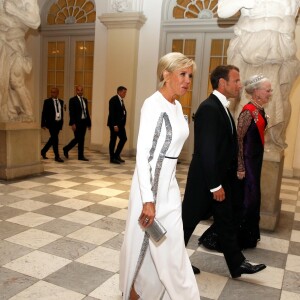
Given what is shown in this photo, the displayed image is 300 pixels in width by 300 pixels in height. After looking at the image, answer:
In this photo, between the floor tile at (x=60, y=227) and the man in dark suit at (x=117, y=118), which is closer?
the floor tile at (x=60, y=227)

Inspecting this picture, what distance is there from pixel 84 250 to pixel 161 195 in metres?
1.60

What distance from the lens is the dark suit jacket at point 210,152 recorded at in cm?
257

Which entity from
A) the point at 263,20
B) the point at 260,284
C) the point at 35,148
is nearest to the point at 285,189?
the point at 263,20

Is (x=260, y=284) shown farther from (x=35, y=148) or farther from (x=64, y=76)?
(x=64, y=76)

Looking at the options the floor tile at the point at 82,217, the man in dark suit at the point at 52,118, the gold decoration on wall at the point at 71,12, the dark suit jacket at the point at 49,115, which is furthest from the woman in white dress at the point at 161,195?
the gold decoration on wall at the point at 71,12

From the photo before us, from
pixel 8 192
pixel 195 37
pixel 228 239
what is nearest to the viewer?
pixel 228 239

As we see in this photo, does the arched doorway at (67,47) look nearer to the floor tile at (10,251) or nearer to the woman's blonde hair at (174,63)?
the floor tile at (10,251)

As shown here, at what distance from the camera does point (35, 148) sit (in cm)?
648

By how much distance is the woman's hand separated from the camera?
1.92 metres

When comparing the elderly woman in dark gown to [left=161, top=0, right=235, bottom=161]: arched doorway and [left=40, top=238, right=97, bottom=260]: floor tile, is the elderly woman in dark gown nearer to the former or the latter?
[left=40, top=238, right=97, bottom=260]: floor tile

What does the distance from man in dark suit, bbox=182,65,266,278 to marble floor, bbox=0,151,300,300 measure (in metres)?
0.27

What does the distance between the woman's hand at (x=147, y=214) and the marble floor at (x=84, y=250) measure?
906 millimetres

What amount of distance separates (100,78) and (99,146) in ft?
6.05

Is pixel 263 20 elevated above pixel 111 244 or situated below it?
above
